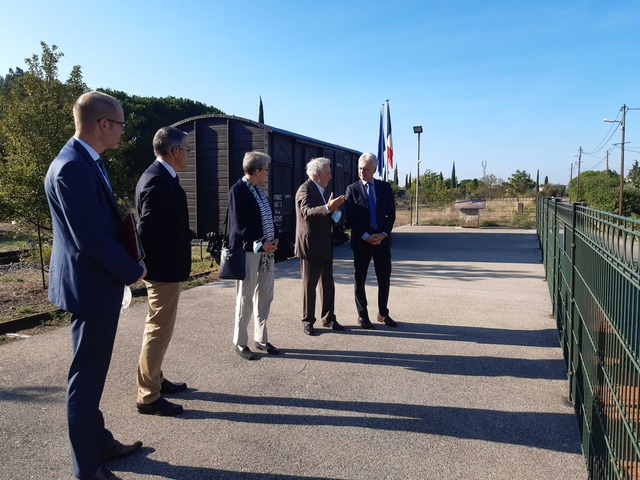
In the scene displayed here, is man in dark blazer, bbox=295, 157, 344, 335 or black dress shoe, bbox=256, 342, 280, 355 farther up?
man in dark blazer, bbox=295, 157, 344, 335

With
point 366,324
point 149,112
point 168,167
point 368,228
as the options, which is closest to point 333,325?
point 366,324

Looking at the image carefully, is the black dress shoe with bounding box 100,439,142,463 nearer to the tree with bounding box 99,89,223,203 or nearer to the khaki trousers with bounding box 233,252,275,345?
the khaki trousers with bounding box 233,252,275,345

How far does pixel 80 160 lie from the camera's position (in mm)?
2324

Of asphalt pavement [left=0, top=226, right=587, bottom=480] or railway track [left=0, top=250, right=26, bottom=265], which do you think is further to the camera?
railway track [left=0, top=250, right=26, bottom=265]

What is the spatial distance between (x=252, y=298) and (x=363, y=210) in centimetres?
171

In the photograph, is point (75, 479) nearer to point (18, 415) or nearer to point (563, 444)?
point (18, 415)

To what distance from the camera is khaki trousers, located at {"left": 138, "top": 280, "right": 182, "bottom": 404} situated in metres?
3.20

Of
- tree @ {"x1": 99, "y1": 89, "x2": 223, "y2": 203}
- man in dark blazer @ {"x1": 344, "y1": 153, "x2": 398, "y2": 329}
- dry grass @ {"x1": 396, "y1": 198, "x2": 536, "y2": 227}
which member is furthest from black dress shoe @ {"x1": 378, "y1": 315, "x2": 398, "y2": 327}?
tree @ {"x1": 99, "y1": 89, "x2": 223, "y2": 203}

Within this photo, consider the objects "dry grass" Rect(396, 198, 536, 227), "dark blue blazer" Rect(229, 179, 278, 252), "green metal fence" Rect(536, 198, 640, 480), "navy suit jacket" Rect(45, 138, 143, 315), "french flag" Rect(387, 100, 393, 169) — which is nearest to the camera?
"green metal fence" Rect(536, 198, 640, 480)

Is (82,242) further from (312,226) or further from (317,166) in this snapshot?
(317,166)

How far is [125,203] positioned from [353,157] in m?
9.83

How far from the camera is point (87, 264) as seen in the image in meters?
2.35

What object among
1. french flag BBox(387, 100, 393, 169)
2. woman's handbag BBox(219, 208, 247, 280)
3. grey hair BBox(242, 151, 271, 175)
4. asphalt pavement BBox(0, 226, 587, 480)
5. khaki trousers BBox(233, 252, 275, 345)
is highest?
french flag BBox(387, 100, 393, 169)

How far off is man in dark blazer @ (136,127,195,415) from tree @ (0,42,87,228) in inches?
197
